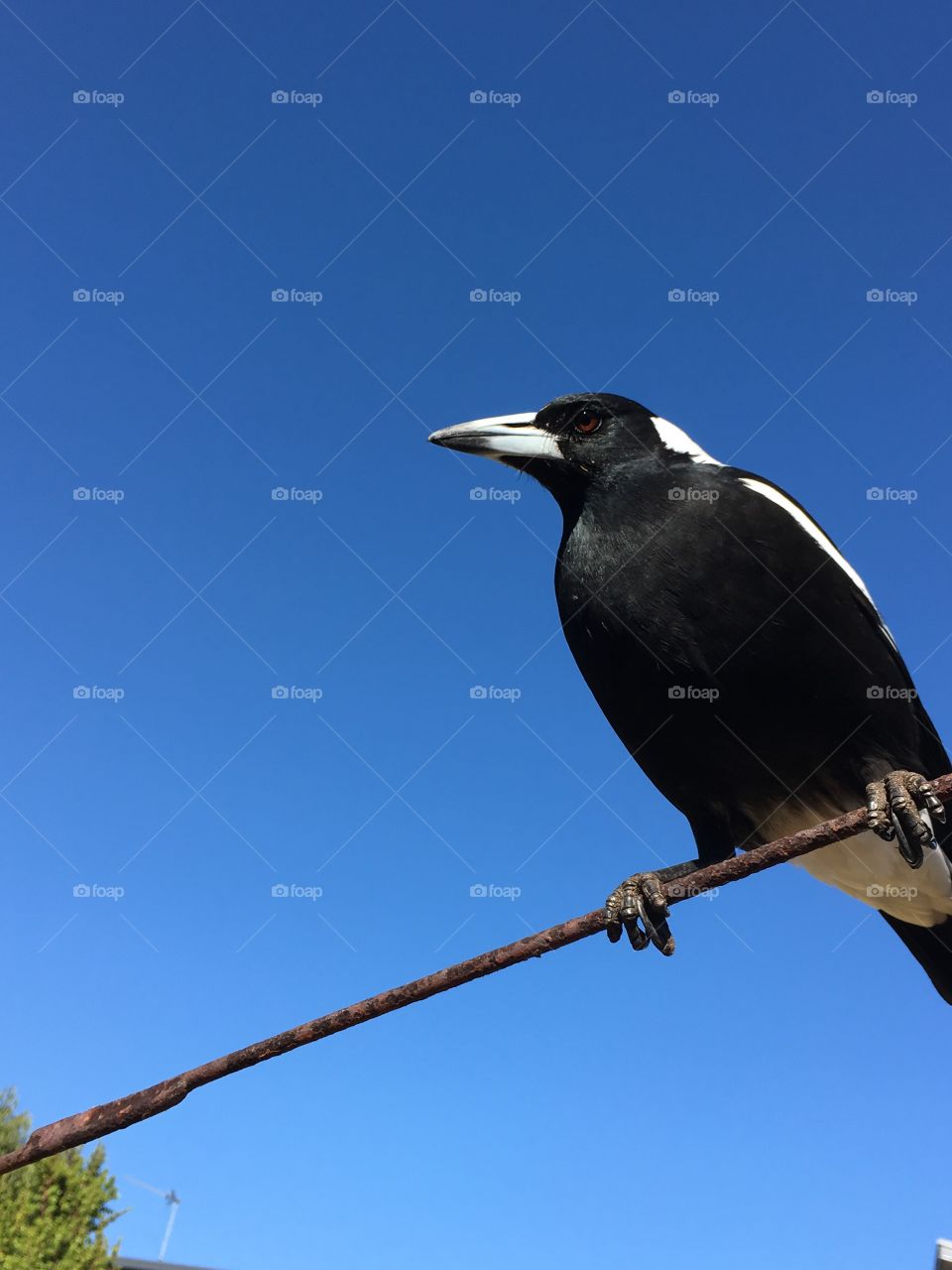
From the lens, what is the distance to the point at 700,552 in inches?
107

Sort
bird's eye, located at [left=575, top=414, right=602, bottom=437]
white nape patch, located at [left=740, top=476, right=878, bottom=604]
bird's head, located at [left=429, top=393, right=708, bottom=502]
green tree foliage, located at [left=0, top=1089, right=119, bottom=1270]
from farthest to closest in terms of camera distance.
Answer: green tree foliage, located at [left=0, top=1089, right=119, bottom=1270] < bird's eye, located at [left=575, top=414, right=602, bottom=437] < bird's head, located at [left=429, top=393, right=708, bottom=502] < white nape patch, located at [left=740, top=476, right=878, bottom=604]

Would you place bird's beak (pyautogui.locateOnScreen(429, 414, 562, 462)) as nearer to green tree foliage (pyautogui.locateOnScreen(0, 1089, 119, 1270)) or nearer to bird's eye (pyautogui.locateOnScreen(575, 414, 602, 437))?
bird's eye (pyautogui.locateOnScreen(575, 414, 602, 437))

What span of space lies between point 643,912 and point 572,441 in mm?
1862

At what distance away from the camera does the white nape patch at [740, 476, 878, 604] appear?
2961 mm

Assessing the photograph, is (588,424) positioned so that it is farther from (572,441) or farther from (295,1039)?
(295,1039)

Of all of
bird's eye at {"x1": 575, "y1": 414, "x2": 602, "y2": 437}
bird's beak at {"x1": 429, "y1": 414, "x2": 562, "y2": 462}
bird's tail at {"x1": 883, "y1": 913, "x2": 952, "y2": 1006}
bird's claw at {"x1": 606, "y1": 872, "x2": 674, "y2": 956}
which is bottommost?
bird's claw at {"x1": 606, "y1": 872, "x2": 674, "y2": 956}

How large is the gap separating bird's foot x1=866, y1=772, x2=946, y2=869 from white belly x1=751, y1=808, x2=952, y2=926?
853 millimetres

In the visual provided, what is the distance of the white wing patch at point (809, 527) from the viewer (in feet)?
9.72

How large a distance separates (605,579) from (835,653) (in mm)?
672

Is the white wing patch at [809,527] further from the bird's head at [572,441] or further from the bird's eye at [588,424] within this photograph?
the bird's eye at [588,424]

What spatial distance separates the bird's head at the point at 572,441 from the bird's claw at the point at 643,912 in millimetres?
1558

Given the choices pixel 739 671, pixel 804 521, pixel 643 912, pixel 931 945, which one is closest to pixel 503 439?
pixel 804 521

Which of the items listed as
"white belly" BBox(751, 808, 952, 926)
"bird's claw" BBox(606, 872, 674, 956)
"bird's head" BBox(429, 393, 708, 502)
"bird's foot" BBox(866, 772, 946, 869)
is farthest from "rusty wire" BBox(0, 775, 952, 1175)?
"bird's head" BBox(429, 393, 708, 502)

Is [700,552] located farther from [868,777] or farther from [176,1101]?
[176,1101]
